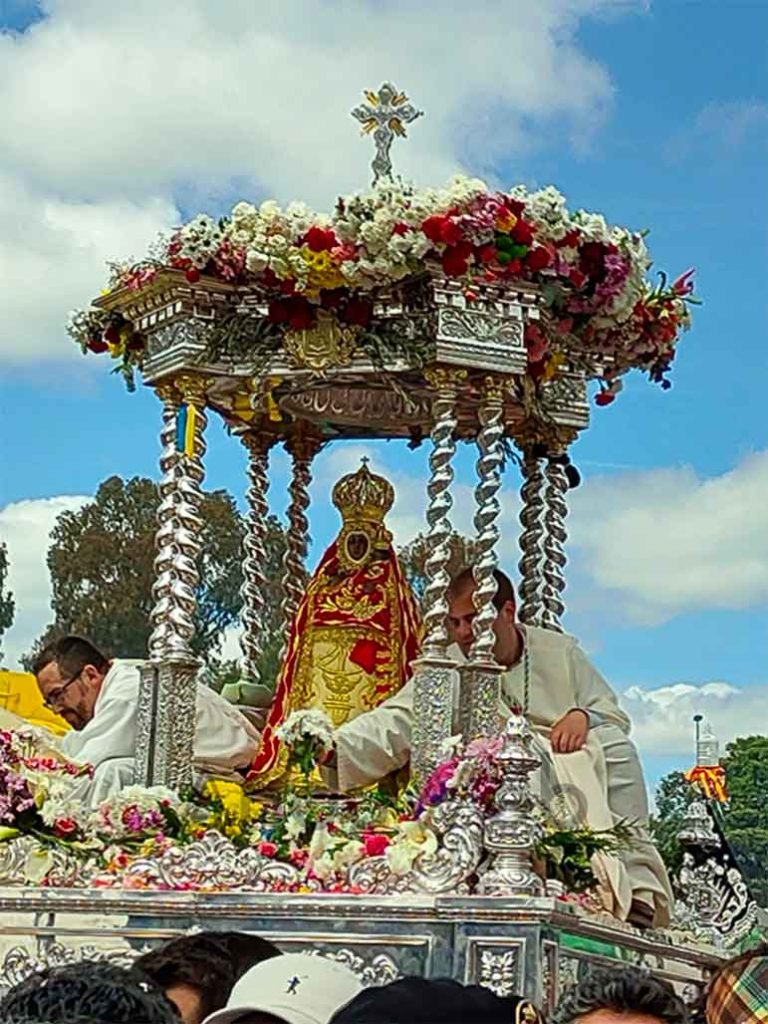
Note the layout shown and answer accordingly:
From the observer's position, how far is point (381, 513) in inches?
516

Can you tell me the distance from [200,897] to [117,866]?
56 centimetres

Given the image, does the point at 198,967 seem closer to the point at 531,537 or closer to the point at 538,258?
the point at 538,258

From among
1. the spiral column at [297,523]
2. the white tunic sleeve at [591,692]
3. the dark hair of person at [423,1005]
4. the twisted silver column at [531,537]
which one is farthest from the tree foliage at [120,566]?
the dark hair of person at [423,1005]

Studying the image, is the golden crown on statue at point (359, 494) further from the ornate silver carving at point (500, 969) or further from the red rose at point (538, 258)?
the ornate silver carving at point (500, 969)

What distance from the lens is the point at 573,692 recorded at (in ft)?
41.8

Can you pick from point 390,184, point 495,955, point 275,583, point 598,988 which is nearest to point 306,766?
point 495,955

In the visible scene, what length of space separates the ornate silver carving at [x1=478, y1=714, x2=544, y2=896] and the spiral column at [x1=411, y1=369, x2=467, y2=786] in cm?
98

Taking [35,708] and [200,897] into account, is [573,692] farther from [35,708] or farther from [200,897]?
[35,708]

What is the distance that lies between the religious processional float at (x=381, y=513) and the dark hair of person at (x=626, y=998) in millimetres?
5641

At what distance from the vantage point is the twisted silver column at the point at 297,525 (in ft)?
45.9

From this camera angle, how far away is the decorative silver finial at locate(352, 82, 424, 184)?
12.6m

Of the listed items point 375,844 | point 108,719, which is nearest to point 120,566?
point 108,719

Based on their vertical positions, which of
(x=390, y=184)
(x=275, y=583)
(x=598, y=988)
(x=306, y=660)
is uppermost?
(x=390, y=184)

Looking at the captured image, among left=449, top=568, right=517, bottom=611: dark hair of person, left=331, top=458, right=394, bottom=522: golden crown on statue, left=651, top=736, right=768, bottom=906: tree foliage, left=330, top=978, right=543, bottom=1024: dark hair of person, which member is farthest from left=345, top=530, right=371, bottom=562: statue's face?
left=330, top=978, right=543, bottom=1024: dark hair of person
